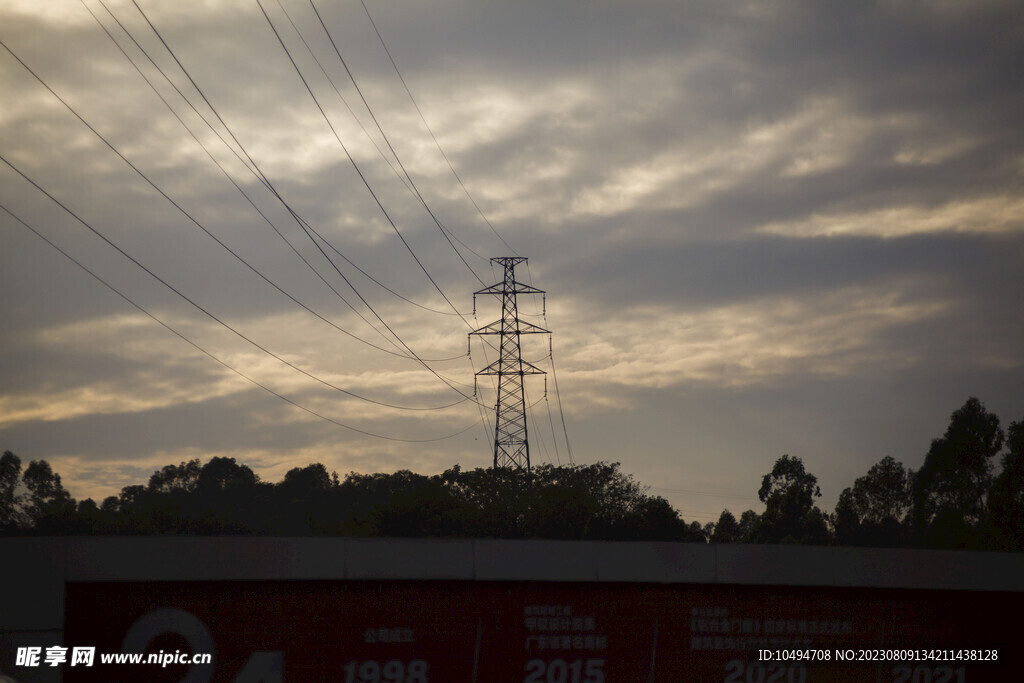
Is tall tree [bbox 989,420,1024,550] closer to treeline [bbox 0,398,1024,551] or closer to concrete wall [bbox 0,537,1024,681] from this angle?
treeline [bbox 0,398,1024,551]

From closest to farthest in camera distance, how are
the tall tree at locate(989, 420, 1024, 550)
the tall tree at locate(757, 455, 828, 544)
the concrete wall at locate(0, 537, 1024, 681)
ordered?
1. the concrete wall at locate(0, 537, 1024, 681)
2. the tall tree at locate(989, 420, 1024, 550)
3. the tall tree at locate(757, 455, 828, 544)

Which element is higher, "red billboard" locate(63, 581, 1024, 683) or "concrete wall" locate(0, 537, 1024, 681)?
"concrete wall" locate(0, 537, 1024, 681)

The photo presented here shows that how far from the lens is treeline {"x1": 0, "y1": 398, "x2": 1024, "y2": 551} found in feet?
263

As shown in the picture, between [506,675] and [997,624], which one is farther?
[997,624]

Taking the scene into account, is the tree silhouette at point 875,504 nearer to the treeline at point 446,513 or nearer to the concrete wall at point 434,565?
the treeline at point 446,513

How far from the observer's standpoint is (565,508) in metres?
85.6

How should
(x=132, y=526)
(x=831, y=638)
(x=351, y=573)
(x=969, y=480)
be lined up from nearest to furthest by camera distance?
1. (x=351, y=573)
2. (x=831, y=638)
3. (x=132, y=526)
4. (x=969, y=480)

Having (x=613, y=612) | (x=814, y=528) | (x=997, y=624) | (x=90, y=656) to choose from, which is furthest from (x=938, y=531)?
(x=90, y=656)

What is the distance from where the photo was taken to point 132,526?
269 feet

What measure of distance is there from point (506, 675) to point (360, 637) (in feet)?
12.6

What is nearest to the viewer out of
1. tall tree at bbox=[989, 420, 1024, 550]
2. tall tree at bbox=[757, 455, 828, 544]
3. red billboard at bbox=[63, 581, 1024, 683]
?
red billboard at bbox=[63, 581, 1024, 683]

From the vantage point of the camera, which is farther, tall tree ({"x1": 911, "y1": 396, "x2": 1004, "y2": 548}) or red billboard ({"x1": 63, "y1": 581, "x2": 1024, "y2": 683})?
tall tree ({"x1": 911, "y1": 396, "x2": 1004, "y2": 548})

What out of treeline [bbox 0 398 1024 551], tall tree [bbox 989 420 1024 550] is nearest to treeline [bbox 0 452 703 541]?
treeline [bbox 0 398 1024 551]

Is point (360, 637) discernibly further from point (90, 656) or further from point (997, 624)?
point (997, 624)
